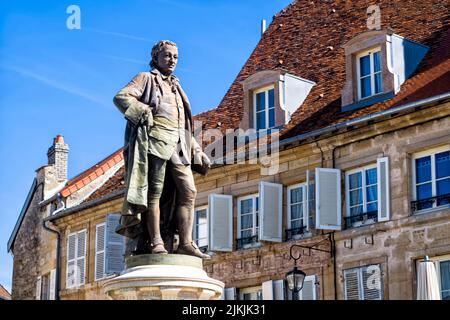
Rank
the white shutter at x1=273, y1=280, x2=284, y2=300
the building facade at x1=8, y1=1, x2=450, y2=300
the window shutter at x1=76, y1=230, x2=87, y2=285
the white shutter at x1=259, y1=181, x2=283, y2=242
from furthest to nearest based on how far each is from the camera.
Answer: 1. the window shutter at x1=76, y1=230, x2=87, y2=285
2. the white shutter at x1=259, y1=181, x2=283, y2=242
3. the white shutter at x1=273, y1=280, x2=284, y2=300
4. the building facade at x1=8, y1=1, x2=450, y2=300

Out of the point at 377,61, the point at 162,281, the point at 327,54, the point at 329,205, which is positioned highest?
the point at 327,54

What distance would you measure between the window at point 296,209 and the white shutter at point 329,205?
0.78m

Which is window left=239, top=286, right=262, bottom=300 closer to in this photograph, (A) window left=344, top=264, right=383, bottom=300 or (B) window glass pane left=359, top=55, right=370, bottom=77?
(A) window left=344, top=264, right=383, bottom=300

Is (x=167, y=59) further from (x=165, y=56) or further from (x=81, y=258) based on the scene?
(x=81, y=258)

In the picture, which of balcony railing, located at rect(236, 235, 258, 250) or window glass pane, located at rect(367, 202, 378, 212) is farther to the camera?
balcony railing, located at rect(236, 235, 258, 250)

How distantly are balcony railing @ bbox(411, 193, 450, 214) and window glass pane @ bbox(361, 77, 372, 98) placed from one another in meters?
2.71

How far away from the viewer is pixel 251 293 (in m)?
27.5

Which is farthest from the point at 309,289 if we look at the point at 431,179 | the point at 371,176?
the point at 431,179

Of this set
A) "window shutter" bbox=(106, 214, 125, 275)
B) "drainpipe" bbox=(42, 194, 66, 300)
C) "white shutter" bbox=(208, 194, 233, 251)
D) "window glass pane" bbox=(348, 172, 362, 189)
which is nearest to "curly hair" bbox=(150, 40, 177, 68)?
"window glass pane" bbox=(348, 172, 362, 189)

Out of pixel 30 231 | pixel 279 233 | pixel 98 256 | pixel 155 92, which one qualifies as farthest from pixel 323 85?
pixel 155 92

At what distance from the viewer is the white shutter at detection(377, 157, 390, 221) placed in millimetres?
24672

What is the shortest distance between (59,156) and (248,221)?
9969mm

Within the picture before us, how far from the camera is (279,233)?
88.1 feet

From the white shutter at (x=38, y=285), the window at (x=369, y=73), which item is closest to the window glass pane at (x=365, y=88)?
the window at (x=369, y=73)
